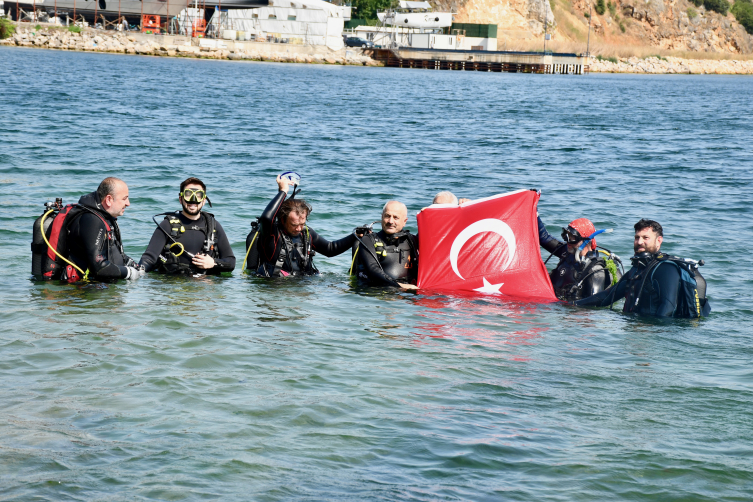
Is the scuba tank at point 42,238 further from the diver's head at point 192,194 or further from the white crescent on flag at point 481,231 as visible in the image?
the white crescent on flag at point 481,231

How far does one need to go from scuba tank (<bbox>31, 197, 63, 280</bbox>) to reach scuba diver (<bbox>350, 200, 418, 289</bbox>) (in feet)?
11.0

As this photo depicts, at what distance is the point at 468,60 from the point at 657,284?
330 ft

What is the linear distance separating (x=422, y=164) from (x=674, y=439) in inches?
718

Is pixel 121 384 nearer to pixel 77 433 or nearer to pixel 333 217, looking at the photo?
pixel 77 433

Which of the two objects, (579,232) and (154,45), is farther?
(154,45)

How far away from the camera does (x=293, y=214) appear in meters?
9.14

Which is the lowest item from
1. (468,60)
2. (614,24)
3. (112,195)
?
(112,195)

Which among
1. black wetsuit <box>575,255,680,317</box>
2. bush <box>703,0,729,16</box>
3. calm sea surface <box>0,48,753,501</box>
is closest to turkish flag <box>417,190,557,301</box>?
calm sea surface <box>0,48,753,501</box>

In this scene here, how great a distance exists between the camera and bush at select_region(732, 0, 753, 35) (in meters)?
163

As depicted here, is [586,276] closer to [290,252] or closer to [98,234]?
[290,252]

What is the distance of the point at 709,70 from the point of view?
145125 millimetres

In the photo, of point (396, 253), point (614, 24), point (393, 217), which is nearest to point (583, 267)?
point (396, 253)

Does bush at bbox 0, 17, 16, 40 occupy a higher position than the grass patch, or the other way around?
the grass patch

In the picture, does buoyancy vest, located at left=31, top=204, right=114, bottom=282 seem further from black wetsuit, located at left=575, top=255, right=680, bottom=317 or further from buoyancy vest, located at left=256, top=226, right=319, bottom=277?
black wetsuit, located at left=575, top=255, right=680, bottom=317
